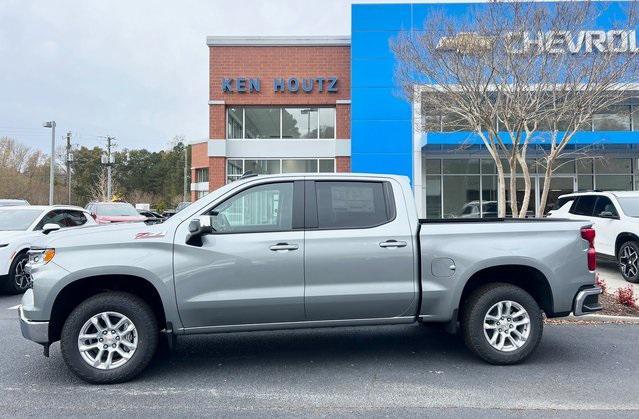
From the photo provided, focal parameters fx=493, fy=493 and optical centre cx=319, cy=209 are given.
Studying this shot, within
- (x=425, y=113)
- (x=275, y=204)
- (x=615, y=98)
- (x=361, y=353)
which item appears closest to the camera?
(x=275, y=204)

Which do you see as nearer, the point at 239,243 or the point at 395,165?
the point at 239,243

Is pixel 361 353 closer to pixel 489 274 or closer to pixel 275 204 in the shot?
pixel 489 274

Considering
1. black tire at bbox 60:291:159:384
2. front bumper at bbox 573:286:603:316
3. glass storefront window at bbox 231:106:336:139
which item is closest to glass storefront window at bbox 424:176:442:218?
glass storefront window at bbox 231:106:336:139

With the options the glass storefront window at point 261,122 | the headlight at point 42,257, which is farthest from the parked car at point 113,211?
the headlight at point 42,257

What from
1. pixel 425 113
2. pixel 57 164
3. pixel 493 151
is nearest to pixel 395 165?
pixel 425 113

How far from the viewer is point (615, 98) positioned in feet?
33.9

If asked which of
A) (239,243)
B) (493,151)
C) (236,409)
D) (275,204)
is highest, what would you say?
(493,151)

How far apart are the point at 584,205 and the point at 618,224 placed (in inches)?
55.4

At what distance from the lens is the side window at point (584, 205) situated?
1084 centimetres

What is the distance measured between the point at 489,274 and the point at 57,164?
60.3 metres

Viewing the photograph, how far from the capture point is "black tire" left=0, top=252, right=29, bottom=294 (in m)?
8.72

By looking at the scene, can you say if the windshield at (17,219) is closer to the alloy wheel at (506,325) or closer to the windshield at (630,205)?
the alloy wheel at (506,325)

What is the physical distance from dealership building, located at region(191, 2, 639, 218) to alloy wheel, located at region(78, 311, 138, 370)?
14.7m

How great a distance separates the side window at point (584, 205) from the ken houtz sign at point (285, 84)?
13263mm
